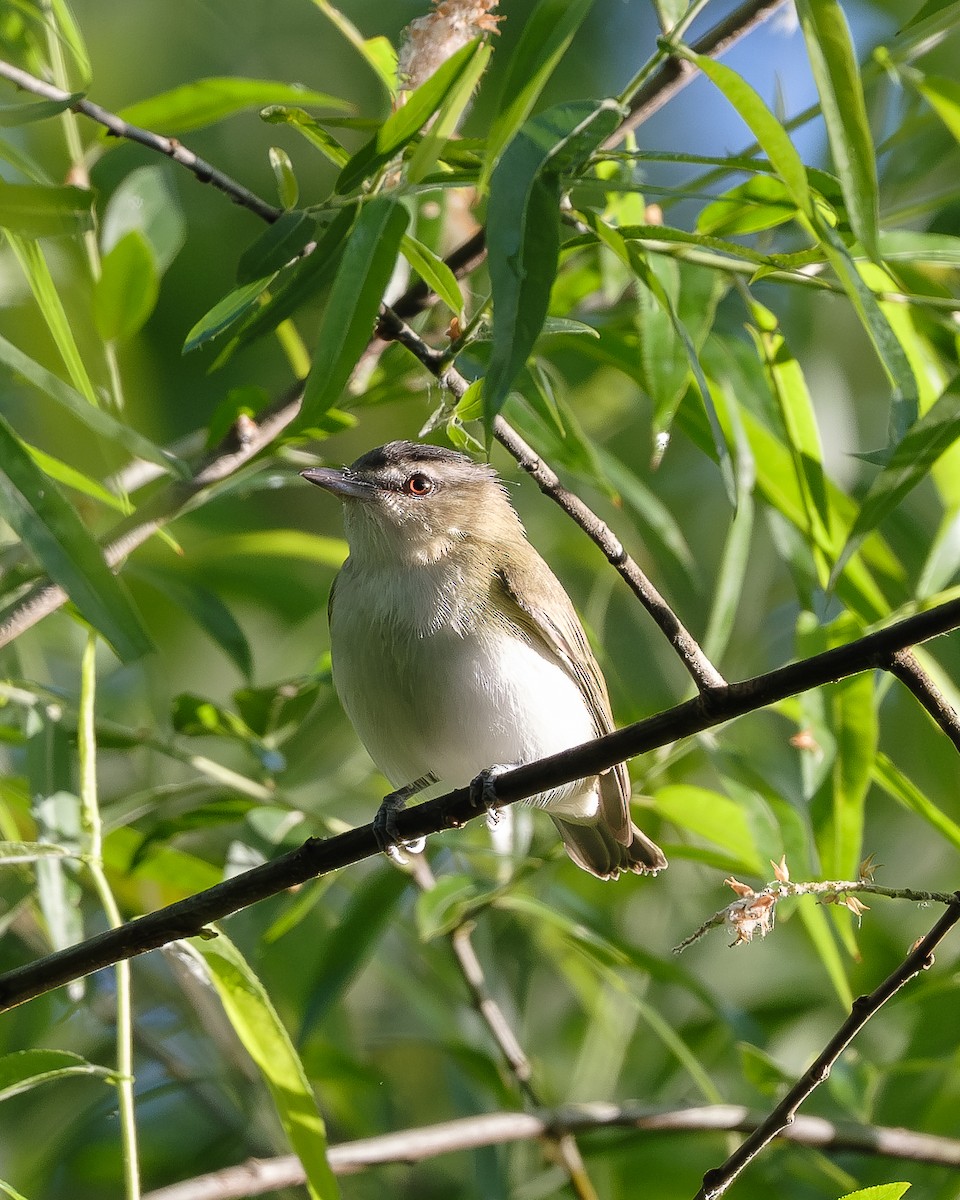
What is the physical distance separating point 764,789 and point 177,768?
2.24 metres

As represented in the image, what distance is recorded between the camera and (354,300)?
79.7 inches

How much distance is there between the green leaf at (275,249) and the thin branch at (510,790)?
2.81 ft

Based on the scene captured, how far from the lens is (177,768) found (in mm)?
4598

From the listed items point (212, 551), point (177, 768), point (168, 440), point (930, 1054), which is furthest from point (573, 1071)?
point (168, 440)

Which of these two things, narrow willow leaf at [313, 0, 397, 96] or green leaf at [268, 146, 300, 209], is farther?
narrow willow leaf at [313, 0, 397, 96]

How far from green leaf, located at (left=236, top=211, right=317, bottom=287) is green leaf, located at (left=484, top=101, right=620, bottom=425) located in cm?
50

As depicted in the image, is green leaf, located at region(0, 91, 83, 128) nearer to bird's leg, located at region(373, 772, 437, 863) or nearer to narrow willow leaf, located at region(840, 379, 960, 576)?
bird's leg, located at region(373, 772, 437, 863)

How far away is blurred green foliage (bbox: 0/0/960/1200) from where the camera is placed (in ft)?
6.72

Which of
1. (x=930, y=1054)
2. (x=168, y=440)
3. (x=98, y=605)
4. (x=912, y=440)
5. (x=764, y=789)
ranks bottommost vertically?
(x=930, y=1054)

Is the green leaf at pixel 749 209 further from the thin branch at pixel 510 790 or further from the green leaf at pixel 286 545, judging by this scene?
the green leaf at pixel 286 545

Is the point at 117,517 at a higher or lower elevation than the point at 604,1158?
higher

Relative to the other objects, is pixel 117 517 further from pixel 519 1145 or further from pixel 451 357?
pixel 519 1145

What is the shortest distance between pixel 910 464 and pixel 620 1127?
1.95 metres

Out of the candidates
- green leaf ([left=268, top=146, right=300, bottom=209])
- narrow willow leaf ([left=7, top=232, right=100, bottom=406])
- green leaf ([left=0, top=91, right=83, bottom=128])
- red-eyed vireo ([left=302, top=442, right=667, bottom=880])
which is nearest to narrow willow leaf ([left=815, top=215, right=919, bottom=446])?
green leaf ([left=268, top=146, right=300, bottom=209])
